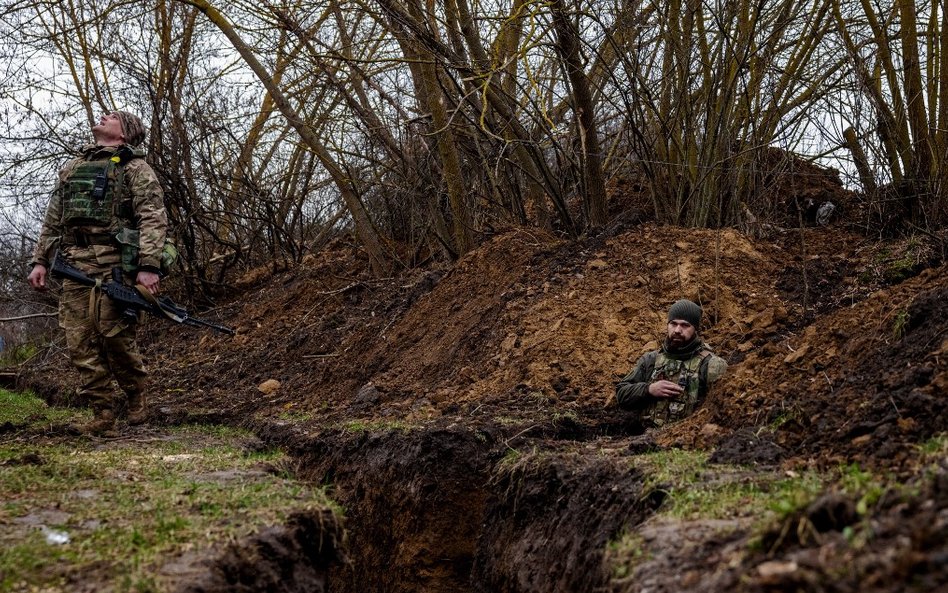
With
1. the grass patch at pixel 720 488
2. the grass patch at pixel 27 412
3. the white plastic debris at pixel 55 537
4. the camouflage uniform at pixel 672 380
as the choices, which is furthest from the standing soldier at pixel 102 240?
the grass patch at pixel 720 488

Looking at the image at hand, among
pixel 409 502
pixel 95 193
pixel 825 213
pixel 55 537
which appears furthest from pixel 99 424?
pixel 825 213

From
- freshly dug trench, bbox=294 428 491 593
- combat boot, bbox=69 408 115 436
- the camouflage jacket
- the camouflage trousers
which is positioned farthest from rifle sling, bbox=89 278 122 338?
freshly dug trench, bbox=294 428 491 593

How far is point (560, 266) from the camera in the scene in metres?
8.55

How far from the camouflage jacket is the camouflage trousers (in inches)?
8.5

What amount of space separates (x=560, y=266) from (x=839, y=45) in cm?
302

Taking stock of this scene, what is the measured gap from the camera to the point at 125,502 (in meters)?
4.06

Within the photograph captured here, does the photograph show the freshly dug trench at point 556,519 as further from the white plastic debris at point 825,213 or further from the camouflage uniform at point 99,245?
the white plastic debris at point 825,213

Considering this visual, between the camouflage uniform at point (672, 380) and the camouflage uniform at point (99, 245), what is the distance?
334cm

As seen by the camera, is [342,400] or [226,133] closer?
[342,400]

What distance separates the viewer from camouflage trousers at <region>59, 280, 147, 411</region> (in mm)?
6223

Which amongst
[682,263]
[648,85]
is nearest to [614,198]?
[648,85]

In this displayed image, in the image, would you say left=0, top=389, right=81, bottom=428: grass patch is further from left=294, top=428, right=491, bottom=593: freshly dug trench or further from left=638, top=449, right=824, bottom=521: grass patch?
left=638, top=449, right=824, bottom=521: grass patch

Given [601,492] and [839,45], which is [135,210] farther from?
[839,45]

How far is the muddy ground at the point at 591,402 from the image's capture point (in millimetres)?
2863
